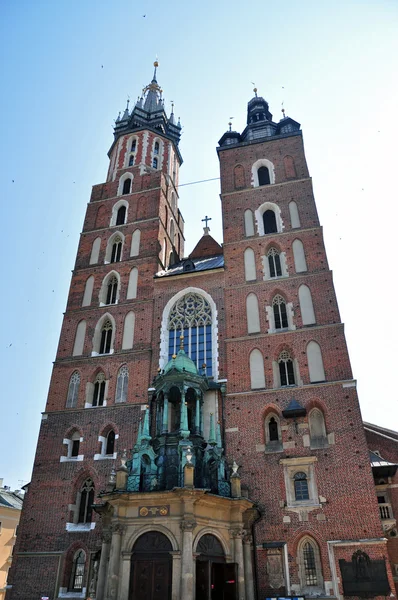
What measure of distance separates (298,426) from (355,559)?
5127 millimetres

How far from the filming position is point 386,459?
25734 mm

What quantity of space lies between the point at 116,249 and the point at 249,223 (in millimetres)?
8287

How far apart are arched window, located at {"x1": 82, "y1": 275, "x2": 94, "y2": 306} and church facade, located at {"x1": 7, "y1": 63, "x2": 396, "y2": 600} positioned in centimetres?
9

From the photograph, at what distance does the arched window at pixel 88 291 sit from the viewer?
27.3 metres

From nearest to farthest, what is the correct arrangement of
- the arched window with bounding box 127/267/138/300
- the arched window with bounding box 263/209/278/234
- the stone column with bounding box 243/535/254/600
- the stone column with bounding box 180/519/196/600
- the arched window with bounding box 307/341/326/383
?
the stone column with bounding box 180/519/196/600 < the stone column with bounding box 243/535/254/600 < the arched window with bounding box 307/341/326/383 < the arched window with bounding box 127/267/138/300 < the arched window with bounding box 263/209/278/234

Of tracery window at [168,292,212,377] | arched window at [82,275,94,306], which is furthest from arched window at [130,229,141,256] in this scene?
tracery window at [168,292,212,377]

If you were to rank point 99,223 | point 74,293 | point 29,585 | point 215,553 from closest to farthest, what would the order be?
point 215,553 < point 29,585 < point 74,293 < point 99,223

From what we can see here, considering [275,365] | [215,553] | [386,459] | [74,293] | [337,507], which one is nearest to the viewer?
[215,553]

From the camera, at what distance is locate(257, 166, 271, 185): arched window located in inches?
1155

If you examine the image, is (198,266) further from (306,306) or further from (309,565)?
(309,565)

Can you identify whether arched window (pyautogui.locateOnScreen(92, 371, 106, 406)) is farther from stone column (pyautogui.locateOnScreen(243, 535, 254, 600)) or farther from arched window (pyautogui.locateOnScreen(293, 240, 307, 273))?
arched window (pyautogui.locateOnScreen(293, 240, 307, 273))

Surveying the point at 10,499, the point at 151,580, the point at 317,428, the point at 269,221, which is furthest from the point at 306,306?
the point at 10,499

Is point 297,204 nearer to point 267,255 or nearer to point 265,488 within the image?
point 267,255

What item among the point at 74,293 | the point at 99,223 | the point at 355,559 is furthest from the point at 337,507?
the point at 99,223
